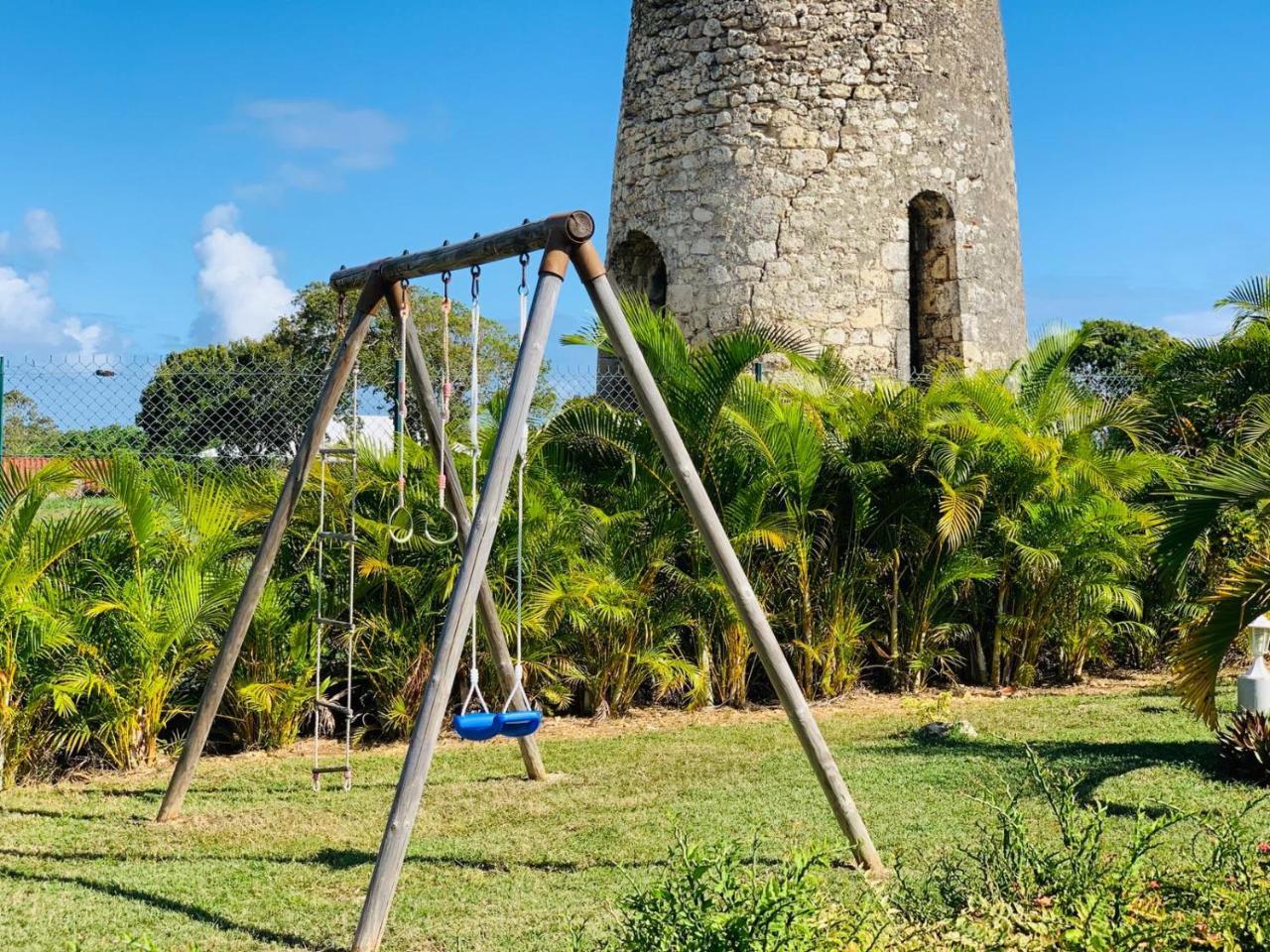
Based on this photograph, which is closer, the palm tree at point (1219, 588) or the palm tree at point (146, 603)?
the palm tree at point (1219, 588)

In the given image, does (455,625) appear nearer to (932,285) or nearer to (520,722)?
(520,722)

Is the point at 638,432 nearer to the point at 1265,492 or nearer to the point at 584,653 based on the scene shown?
the point at 584,653

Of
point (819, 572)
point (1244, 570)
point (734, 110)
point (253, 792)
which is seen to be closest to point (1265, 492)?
point (1244, 570)

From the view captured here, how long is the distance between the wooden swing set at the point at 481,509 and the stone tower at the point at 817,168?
5316mm

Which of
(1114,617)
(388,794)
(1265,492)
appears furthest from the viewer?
(1114,617)

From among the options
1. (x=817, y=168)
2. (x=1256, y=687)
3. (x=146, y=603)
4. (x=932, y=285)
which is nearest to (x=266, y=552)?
(x=146, y=603)

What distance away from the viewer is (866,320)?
10.8m

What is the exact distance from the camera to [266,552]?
5.78 meters

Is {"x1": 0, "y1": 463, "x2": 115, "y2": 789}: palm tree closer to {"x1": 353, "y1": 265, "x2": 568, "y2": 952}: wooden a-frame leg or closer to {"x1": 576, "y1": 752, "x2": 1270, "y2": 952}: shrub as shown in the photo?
{"x1": 353, "y1": 265, "x2": 568, "y2": 952}: wooden a-frame leg

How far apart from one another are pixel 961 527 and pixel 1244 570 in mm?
2833

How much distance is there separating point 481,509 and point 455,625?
0.39 m

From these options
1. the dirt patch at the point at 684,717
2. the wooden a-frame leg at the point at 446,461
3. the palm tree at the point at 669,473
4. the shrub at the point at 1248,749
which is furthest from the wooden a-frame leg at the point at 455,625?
the shrub at the point at 1248,749

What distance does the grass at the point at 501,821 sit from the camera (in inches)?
177

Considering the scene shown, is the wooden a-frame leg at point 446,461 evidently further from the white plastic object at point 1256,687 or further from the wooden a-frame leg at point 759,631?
the white plastic object at point 1256,687
